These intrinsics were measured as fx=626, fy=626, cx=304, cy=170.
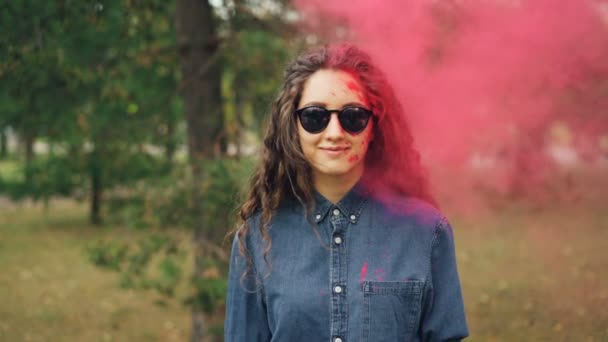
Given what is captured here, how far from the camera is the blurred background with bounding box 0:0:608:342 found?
6.70 feet

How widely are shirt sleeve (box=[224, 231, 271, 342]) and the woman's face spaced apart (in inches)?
17.3

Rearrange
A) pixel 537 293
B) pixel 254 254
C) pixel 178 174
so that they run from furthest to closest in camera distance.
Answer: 1. pixel 537 293
2. pixel 178 174
3. pixel 254 254

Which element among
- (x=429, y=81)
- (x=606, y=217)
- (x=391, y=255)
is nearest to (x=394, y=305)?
(x=391, y=255)

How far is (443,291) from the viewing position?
6.31ft

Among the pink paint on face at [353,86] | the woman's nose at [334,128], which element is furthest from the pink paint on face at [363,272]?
the pink paint on face at [353,86]

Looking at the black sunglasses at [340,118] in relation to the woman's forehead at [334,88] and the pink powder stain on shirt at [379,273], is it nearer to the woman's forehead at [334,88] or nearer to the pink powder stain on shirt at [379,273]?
the woman's forehead at [334,88]

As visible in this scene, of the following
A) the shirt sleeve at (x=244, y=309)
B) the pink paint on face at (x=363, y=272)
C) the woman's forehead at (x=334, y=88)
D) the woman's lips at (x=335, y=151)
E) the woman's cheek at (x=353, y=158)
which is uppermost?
the woman's forehead at (x=334, y=88)

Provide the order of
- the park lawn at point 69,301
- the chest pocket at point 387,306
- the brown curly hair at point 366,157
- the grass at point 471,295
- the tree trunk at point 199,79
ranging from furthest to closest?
1. the park lawn at point 69,301
2. the grass at point 471,295
3. the tree trunk at point 199,79
4. the brown curly hair at point 366,157
5. the chest pocket at point 387,306

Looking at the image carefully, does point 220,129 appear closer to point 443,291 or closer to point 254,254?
point 254,254

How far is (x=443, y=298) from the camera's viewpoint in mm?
1916

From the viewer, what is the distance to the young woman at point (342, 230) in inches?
75.0

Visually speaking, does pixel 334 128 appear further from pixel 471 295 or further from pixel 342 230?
pixel 471 295

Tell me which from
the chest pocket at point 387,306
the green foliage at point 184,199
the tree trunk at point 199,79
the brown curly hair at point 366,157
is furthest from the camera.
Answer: the tree trunk at point 199,79

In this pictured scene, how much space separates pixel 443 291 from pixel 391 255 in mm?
193
